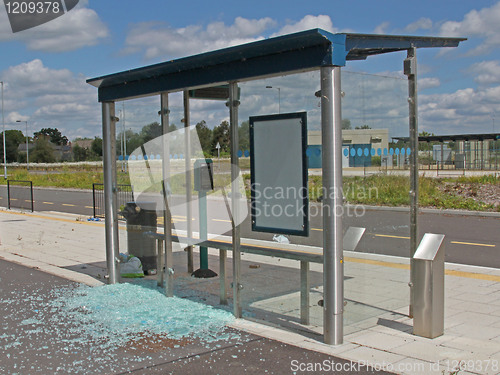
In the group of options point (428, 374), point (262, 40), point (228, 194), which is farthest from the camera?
point (228, 194)

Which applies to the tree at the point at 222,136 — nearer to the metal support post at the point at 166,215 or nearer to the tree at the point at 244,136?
the tree at the point at 244,136

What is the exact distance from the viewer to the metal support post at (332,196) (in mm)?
4605

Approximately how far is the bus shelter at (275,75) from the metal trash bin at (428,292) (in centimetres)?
62

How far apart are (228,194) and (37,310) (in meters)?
2.64

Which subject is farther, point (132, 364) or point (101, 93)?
point (101, 93)

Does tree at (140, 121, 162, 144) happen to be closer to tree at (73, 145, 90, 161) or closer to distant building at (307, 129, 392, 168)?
distant building at (307, 129, 392, 168)

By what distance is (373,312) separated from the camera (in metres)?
5.53

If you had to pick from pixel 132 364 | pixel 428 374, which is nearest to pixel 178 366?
pixel 132 364

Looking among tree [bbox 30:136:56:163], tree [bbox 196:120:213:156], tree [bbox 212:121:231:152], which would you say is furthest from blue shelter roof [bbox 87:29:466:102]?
tree [bbox 30:136:56:163]

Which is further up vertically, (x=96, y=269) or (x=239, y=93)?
(x=239, y=93)

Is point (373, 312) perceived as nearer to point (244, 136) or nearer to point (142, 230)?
point (244, 136)

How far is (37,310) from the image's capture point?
627 cm

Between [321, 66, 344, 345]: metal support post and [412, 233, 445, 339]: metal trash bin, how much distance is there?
2.54 ft

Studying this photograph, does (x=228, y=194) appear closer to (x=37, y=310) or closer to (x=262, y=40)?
(x=262, y=40)
